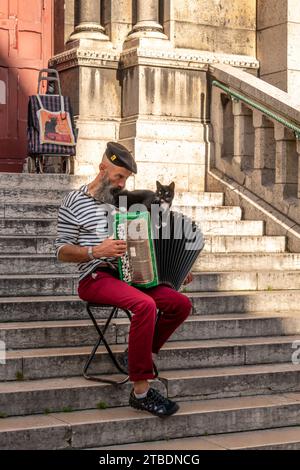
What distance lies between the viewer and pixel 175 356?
7.66 meters

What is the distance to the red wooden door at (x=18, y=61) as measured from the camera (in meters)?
11.8

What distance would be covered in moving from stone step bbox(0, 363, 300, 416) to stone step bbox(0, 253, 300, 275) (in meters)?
1.49

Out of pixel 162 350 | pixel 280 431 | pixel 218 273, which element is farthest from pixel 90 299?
pixel 218 273

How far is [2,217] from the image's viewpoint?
9.41 metres

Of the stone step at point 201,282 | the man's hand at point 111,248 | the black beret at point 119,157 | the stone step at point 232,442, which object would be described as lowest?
the stone step at point 232,442

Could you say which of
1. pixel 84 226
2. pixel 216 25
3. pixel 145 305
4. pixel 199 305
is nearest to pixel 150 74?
pixel 216 25

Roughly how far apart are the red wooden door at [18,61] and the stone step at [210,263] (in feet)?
10.7

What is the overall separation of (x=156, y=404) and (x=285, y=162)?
14.3ft

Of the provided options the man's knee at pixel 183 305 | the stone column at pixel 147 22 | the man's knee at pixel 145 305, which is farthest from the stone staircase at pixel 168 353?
the stone column at pixel 147 22

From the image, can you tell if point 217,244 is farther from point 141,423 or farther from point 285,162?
point 141,423

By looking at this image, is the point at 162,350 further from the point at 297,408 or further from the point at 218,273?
the point at 218,273

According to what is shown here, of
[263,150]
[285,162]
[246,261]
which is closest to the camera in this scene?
[246,261]

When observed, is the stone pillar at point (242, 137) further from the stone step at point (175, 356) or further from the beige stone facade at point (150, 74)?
the stone step at point (175, 356)

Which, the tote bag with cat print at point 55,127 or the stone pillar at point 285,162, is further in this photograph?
the tote bag with cat print at point 55,127
